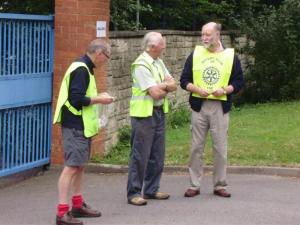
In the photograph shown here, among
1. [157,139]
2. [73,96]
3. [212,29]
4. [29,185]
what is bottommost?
[29,185]

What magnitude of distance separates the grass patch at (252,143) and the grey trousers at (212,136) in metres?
1.64

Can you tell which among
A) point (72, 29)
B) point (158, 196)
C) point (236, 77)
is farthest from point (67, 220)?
point (72, 29)

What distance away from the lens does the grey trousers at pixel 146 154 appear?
728 cm

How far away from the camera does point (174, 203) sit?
752 centimetres

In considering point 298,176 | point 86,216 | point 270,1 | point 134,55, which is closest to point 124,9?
point 134,55

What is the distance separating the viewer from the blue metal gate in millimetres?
8484

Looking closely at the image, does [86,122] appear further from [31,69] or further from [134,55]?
[134,55]

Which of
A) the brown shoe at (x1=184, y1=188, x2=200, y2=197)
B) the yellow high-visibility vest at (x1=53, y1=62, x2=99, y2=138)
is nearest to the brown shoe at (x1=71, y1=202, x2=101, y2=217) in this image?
the yellow high-visibility vest at (x1=53, y1=62, x2=99, y2=138)

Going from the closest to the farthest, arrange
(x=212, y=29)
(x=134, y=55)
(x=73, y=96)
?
(x=73, y=96) → (x=212, y=29) → (x=134, y=55)

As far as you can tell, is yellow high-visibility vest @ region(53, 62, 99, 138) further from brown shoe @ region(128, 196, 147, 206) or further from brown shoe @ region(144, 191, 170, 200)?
brown shoe @ region(144, 191, 170, 200)

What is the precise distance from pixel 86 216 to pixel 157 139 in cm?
119

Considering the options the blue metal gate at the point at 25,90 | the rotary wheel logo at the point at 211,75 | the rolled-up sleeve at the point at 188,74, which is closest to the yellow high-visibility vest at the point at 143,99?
the rolled-up sleeve at the point at 188,74

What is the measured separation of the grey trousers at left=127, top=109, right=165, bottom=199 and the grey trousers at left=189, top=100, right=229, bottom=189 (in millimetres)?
408

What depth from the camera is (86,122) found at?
21.4 feet
